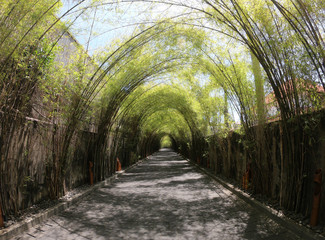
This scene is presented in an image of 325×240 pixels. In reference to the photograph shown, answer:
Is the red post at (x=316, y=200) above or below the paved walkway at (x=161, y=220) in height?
above

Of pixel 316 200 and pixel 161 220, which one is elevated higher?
pixel 316 200

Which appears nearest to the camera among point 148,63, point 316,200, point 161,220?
point 316,200

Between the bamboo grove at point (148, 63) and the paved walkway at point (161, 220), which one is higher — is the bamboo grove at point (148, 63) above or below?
above

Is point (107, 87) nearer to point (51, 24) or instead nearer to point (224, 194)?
point (51, 24)

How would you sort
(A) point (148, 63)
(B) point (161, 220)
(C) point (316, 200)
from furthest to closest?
1. (A) point (148, 63)
2. (B) point (161, 220)
3. (C) point (316, 200)

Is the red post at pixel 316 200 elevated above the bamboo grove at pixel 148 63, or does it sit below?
below

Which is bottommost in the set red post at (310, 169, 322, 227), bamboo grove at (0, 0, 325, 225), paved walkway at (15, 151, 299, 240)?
paved walkway at (15, 151, 299, 240)

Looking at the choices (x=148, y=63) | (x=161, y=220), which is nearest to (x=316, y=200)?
(x=161, y=220)

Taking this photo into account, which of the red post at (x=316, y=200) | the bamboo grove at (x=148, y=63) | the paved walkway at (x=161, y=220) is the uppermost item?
the bamboo grove at (x=148, y=63)

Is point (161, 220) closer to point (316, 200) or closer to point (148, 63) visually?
point (316, 200)

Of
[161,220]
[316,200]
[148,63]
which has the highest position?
[148,63]

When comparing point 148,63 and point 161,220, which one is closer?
point 161,220

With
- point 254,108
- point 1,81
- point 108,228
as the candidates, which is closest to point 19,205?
point 108,228

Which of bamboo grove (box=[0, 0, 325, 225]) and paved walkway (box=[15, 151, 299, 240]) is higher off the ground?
bamboo grove (box=[0, 0, 325, 225])
